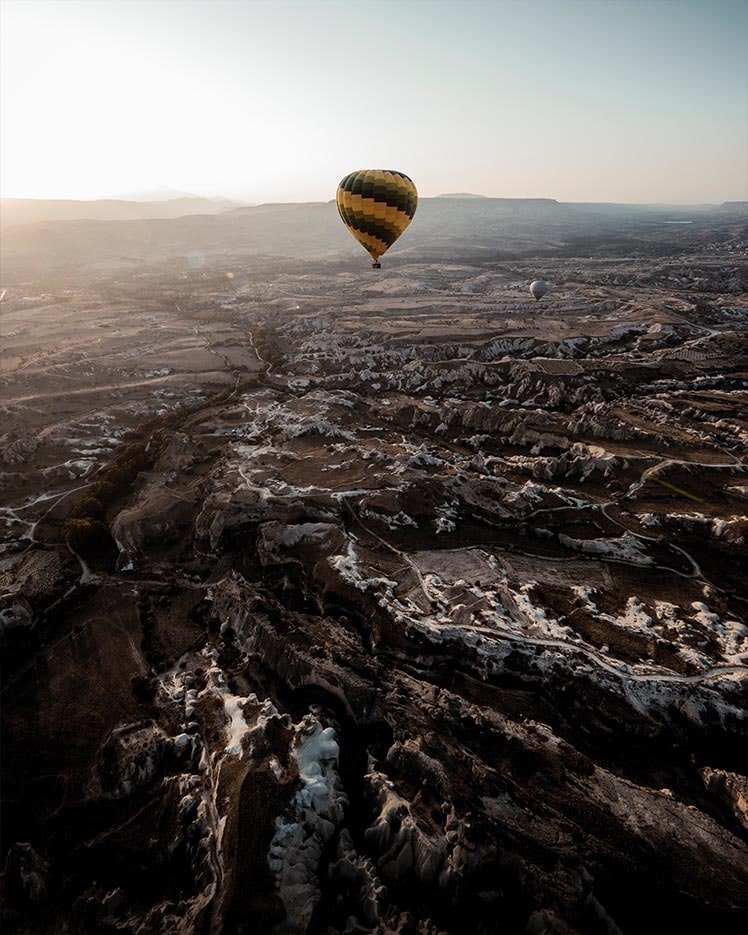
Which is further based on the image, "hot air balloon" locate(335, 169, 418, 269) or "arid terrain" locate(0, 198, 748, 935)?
"hot air balloon" locate(335, 169, 418, 269)

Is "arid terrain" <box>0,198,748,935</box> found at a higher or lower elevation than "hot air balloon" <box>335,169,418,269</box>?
lower

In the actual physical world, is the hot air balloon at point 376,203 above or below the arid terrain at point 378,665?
above

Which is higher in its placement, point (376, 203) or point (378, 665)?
point (376, 203)

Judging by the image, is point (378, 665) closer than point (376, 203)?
Yes

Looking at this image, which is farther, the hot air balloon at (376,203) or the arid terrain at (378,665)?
the hot air balloon at (376,203)
